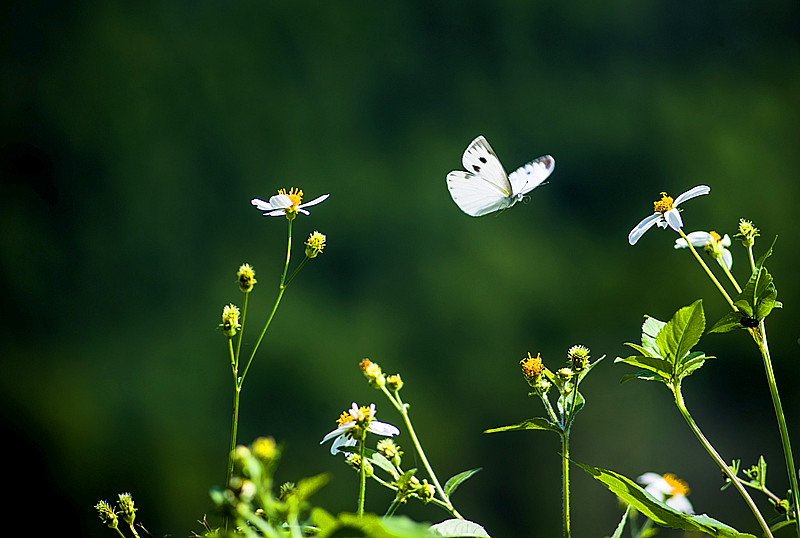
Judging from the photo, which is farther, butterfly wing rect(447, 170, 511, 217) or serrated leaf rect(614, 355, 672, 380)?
butterfly wing rect(447, 170, 511, 217)

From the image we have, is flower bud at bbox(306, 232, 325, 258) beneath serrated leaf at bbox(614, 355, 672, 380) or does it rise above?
above

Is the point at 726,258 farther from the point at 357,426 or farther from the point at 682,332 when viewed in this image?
the point at 357,426

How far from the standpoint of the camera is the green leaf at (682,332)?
1.15 feet

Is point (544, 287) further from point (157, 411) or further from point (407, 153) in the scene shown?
point (157, 411)

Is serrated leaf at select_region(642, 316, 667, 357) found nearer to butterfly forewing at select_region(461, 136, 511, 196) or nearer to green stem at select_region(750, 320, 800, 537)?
green stem at select_region(750, 320, 800, 537)

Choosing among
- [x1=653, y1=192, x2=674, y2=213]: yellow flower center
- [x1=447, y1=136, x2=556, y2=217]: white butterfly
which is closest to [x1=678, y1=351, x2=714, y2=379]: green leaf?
[x1=653, y1=192, x2=674, y2=213]: yellow flower center

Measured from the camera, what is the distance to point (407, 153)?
2900 millimetres

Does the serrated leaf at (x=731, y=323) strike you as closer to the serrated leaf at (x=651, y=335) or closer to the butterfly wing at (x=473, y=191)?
the serrated leaf at (x=651, y=335)

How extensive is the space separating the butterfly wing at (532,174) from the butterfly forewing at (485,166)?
0.05 feet

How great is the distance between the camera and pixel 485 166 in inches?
29.6

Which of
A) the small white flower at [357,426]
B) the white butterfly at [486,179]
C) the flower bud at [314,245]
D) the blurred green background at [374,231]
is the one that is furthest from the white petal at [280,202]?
the blurred green background at [374,231]

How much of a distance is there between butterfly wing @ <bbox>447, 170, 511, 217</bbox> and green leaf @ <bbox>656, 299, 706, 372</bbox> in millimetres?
366

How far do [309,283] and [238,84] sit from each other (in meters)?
0.83

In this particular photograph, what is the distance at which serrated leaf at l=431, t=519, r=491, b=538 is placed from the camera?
0.27m
